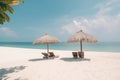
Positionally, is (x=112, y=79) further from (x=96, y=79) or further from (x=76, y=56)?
(x=76, y=56)

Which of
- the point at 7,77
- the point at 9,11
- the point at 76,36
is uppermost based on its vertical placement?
the point at 9,11

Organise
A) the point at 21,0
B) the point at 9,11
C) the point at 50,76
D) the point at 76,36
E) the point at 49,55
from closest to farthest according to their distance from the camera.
→ the point at 50,76 < the point at 21,0 < the point at 9,11 < the point at 76,36 < the point at 49,55

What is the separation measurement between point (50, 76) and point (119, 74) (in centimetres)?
310

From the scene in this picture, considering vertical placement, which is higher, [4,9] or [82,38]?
[4,9]

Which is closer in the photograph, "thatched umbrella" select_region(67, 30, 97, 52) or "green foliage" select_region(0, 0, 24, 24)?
"green foliage" select_region(0, 0, 24, 24)

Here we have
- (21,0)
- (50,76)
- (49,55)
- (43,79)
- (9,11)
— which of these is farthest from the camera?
(49,55)

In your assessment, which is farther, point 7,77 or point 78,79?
point 7,77

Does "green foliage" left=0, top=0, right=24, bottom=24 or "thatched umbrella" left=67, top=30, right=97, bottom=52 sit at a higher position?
"green foliage" left=0, top=0, right=24, bottom=24

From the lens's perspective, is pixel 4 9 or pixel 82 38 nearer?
pixel 4 9

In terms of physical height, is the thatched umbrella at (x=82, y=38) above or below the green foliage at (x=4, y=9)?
below

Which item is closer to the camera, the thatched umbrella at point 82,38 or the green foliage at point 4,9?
the green foliage at point 4,9

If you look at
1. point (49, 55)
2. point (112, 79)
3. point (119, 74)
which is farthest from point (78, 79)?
point (49, 55)

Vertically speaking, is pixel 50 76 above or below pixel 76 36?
below

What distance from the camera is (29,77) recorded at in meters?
7.55
